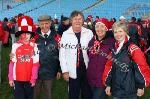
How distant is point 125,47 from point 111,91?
63cm

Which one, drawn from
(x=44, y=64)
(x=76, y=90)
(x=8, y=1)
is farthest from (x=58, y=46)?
(x=8, y=1)

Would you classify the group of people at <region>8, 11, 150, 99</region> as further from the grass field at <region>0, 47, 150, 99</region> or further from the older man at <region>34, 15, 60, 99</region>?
the grass field at <region>0, 47, 150, 99</region>

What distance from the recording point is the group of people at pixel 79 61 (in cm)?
479

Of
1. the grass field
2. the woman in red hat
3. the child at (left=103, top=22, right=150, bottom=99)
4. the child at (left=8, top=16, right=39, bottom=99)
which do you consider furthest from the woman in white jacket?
the grass field

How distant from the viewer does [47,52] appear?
235 inches

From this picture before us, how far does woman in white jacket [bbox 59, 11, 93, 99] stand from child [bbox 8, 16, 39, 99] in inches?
19.3

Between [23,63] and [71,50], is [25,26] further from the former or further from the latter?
[71,50]

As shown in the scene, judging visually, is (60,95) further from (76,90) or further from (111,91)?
(111,91)

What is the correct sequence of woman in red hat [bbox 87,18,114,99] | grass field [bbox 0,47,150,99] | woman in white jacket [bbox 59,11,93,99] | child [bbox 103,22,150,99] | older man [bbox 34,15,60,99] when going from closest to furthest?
child [bbox 103,22,150,99], woman in red hat [bbox 87,18,114,99], woman in white jacket [bbox 59,11,93,99], older man [bbox 34,15,60,99], grass field [bbox 0,47,150,99]

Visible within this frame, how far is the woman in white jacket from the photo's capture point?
5789 millimetres

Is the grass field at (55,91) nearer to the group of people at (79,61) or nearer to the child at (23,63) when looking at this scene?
the group of people at (79,61)

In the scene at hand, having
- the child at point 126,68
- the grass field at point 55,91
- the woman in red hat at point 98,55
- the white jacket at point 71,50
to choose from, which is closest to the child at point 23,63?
the white jacket at point 71,50

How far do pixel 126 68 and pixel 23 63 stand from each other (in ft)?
5.19

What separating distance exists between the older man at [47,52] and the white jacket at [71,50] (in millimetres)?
177
